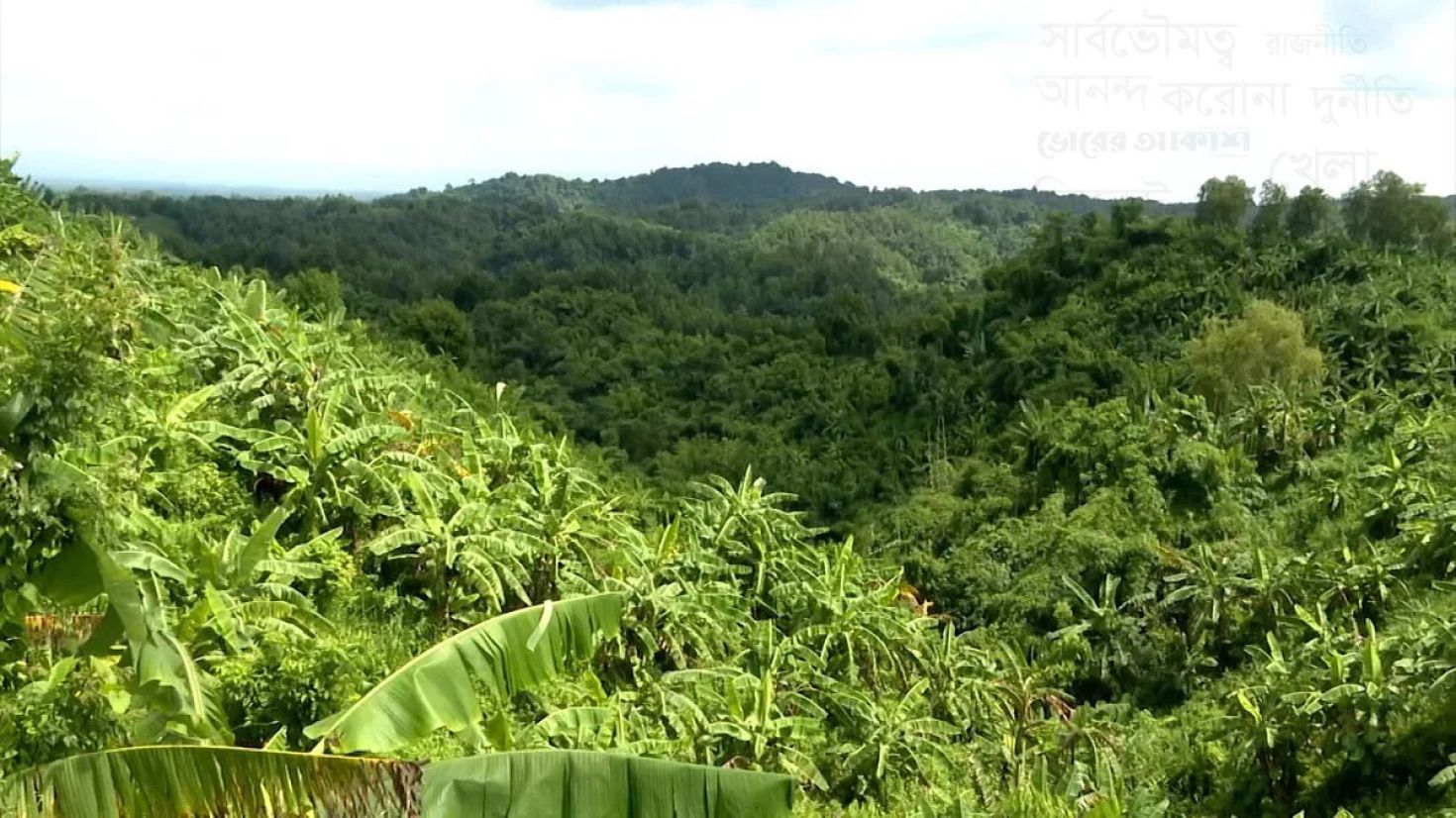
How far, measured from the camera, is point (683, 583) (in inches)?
361

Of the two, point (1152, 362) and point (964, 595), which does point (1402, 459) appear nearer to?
point (964, 595)

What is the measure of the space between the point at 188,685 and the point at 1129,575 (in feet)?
64.3

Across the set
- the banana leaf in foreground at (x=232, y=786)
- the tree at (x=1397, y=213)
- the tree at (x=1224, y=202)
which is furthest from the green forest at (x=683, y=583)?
the tree at (x=1224, y=202)

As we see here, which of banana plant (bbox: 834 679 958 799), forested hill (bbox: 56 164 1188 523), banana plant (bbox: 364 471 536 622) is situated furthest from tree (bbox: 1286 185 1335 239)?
banana plant (bbox: 364 471 536 622)

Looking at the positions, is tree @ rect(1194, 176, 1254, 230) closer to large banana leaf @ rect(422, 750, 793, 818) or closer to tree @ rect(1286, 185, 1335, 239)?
tree @ rect(1286, 185, 1335, 239)

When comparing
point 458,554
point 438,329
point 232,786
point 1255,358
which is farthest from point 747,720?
point 438,329

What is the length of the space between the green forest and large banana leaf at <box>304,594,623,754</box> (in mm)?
21

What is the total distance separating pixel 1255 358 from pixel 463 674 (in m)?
29.3

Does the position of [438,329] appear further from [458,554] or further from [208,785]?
[208,785]

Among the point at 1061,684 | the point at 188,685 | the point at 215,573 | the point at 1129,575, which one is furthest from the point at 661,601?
the point at 1129,575

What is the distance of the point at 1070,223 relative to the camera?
49.9 metres

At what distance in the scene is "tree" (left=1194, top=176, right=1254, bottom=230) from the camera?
42344 millimetres

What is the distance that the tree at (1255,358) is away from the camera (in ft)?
94.8

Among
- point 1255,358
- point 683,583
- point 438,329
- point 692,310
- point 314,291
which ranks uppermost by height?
point 314,291
